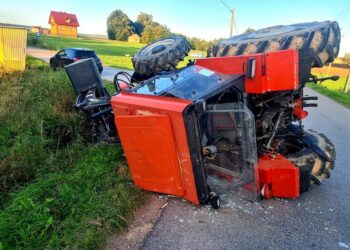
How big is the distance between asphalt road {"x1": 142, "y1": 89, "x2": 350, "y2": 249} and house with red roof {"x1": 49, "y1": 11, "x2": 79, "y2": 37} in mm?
94184

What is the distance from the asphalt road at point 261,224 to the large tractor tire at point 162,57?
2.17 meters

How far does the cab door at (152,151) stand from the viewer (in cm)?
304

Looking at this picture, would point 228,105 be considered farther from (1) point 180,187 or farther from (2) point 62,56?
(2) point 62,56

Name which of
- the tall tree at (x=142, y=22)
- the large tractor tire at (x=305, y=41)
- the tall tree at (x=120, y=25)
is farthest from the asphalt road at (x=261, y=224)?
the tall tree at (x=142, y=22)

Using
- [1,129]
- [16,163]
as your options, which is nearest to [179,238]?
[16,163]

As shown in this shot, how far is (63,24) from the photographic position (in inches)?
3499

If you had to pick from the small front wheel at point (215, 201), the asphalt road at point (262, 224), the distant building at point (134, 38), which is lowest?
the distant building at point (134, 38)

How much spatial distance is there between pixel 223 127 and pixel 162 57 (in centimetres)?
192

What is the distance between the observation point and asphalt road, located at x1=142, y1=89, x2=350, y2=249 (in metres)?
2.84

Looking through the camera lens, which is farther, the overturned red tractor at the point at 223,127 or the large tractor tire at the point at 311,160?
the large tractor tire at the point at 311,160

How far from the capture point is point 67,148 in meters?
5.02

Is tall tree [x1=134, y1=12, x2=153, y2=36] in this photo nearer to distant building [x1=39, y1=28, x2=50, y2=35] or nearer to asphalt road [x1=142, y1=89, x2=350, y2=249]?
distant building [x1=39, y1=28, x2=50, y2=35]

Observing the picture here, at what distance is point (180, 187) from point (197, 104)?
35.5 inches

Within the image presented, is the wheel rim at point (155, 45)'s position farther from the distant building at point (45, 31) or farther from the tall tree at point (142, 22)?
the distant building at point (45, 31)
